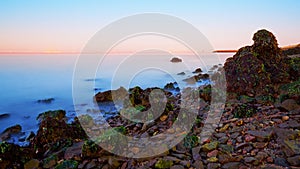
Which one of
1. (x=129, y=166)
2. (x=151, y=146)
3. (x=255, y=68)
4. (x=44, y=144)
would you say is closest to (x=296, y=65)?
(x=255, y=68)

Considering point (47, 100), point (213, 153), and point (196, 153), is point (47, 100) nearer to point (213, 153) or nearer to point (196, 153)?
point (196, 153)

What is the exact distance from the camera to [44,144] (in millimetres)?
6406

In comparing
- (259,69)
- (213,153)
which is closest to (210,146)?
(213,153)

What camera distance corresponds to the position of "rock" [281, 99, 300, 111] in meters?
5.57

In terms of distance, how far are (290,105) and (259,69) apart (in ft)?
8.94

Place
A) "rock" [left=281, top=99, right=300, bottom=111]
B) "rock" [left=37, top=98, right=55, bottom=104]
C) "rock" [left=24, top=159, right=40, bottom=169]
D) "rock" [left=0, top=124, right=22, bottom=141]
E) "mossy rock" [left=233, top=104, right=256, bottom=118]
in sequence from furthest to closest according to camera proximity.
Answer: "rock" [left=37, top=98, right=55, bottom=104]
"rock" [left=0, top=124, right=22, bottom=141]
"mossy rock" [left=233, top=104, right=256, bottom=118]
"rock" [left=281, top=99, right=300, bottom=111]
"rock" [left=24, top=159, right=40, bottom=169]

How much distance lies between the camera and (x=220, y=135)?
495 centimetres

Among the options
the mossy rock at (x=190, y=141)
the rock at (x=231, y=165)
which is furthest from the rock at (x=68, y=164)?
the rock at (x=231, y=165)

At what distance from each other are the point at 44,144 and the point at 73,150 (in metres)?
1.69

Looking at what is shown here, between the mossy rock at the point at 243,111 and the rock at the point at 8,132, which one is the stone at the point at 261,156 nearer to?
the mossy rock at the point at 243,111

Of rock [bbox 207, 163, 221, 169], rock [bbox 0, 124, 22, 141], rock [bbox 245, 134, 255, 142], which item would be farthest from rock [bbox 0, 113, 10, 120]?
rock [bbox 245, 134, 255, 142]

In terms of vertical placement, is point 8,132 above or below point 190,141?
above

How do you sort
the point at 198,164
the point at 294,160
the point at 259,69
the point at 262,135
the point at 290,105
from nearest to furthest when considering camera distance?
the point at 294,160
the point at 198,164
the point at 262,135
the point at 290,105
the point at 259,69

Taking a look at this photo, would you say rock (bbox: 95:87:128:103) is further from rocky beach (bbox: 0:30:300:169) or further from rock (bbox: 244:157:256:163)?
rock (bbox: 244:157:256:163)
